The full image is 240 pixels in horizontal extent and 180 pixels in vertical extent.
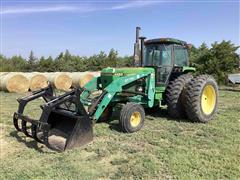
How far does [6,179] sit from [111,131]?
2.76 meters

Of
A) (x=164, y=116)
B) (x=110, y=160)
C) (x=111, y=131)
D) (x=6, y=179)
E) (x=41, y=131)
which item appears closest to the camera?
(x=6, y=179)

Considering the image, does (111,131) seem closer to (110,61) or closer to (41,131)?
(41,131)

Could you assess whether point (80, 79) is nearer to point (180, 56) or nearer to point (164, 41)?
point (180, 56)

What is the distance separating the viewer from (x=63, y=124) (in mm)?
6348

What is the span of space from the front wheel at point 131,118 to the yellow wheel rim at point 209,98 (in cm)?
201

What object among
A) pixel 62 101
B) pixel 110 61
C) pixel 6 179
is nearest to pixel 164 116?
pixel 62 101

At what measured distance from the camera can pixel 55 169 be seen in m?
4.65

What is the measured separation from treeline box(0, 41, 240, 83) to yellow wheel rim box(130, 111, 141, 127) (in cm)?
1456

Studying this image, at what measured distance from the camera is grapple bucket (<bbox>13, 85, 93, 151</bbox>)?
548 centimetres

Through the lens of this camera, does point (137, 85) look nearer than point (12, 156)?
No

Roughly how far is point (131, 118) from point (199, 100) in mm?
1810

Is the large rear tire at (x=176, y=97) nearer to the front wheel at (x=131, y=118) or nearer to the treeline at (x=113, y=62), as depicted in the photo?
the front wheel at (x=131, y=118)

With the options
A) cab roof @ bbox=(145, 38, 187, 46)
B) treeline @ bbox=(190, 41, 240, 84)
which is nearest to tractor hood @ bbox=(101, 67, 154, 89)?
cab roof @ bbox=(145, 38, 187, 46)

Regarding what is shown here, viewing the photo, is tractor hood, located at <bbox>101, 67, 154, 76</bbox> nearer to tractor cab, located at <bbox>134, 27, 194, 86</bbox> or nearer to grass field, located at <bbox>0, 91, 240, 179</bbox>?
tractor cab, located at <bbox>134, 27, 194, 86</bbox>
